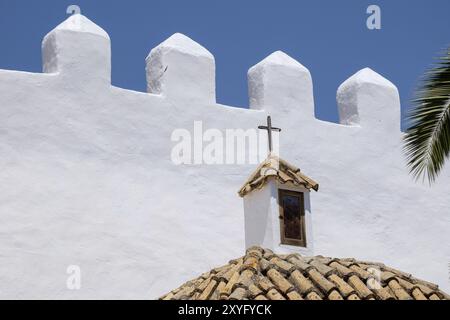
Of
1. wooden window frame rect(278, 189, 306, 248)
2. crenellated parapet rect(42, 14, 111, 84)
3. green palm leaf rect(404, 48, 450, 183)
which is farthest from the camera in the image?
crenellated parapet rect(42, 14, 111, 84)

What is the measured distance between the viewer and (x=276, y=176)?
43.7 ft

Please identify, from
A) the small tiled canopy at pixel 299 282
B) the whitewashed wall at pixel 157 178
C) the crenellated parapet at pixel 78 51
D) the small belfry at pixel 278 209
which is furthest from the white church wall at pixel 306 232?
the crenellated parapet at pixel 78 51

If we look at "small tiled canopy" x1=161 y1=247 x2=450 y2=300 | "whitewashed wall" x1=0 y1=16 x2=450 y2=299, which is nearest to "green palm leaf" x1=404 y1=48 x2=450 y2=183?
"small tiled canopy" x1=161 y1=247 x2=450 y2=300

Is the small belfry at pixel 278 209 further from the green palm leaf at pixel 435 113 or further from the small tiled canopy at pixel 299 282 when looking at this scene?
the green palm leaf at pixel 435 113

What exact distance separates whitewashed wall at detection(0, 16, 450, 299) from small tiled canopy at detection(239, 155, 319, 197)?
53.8 inches

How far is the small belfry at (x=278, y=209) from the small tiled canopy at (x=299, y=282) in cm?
57

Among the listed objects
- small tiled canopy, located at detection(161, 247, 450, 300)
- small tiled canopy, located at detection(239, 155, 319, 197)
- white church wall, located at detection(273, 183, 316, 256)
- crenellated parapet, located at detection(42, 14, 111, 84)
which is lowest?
small tiled canopy, located at detection(161, 247, 450, 300)

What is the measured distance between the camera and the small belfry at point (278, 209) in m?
13.2

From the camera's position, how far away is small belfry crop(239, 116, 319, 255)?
13156 mm

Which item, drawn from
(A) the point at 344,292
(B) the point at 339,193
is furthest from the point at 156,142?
(A) the point at 344,292

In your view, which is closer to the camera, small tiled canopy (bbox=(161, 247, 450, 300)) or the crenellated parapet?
small tiled canopy (bbox=(161, 247, 450, 300))

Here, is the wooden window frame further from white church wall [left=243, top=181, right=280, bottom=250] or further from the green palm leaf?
the green palm leaf

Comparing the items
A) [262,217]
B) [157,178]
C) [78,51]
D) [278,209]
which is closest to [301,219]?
[278,209]
